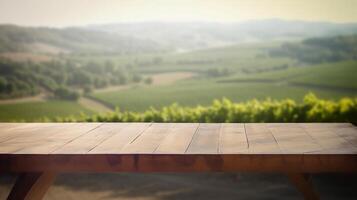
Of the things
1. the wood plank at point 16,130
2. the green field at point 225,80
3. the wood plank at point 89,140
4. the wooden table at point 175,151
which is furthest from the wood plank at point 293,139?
the green field at point 225,80

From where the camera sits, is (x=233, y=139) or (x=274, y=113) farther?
(x=274, y=113)

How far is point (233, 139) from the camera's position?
2904mm

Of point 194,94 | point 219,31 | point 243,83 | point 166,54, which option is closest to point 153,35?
point 166,54

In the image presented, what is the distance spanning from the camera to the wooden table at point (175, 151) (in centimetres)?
248

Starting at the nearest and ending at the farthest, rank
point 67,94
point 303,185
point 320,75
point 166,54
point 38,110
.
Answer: point 303,185, point 38,110, point 67,94, point 320,75, point 166,54

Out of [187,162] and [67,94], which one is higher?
[187,162]

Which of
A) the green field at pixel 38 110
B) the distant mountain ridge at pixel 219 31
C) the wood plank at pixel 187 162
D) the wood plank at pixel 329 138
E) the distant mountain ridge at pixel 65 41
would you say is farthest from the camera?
the distant mountain ridge at pixel 219 31

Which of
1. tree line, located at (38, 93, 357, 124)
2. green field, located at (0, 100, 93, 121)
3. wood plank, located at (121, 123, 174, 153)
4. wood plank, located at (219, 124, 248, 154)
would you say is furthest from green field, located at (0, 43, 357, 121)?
wood plank, located at (219, 124, 248, 154)

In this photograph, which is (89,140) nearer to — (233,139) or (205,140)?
(205,140)

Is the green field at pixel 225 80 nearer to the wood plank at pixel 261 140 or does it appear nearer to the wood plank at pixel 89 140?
the wood plank at pixel 89 140

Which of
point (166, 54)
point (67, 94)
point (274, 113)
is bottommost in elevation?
point (67, 94)

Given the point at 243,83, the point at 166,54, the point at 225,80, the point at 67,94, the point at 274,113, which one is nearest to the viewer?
the point at 274,113

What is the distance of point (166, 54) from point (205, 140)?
2199 cm

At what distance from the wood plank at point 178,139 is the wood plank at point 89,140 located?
1.10 ft
